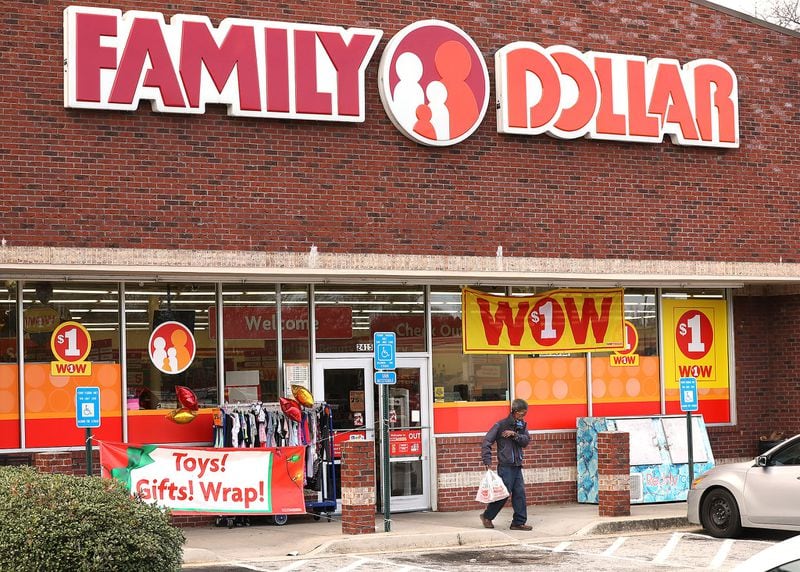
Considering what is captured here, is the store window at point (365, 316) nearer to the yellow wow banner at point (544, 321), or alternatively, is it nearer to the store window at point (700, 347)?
the yellow wow banner at point (544, 321)

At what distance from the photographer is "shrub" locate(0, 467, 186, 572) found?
30.4 feet

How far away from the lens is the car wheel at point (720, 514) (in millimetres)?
15992

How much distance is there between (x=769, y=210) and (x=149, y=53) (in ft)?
34.1

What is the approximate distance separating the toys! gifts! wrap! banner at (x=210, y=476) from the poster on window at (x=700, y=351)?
7095 mm

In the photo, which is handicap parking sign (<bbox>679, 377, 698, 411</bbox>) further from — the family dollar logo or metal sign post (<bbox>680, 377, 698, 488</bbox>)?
the family dollar logo

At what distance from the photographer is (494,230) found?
60.8ft

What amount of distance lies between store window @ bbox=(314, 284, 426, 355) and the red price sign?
3.31 metres

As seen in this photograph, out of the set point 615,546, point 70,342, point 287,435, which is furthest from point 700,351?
point 70,342

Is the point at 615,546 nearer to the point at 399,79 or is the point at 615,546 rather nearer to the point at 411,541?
the point at 411,541

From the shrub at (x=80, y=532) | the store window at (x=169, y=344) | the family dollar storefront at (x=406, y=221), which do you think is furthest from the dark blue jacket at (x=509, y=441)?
the shrub at (x=80, y=532)

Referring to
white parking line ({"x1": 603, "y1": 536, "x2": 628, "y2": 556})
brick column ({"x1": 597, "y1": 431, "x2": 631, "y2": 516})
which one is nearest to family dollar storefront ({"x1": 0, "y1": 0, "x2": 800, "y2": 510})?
brick column ({"x1": 597, "y1": 431, "x2": 631, "y2": 516})

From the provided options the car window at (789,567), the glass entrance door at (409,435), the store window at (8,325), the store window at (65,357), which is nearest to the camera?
the car window at (789,567)

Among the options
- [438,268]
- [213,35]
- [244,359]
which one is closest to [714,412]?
[438,268]

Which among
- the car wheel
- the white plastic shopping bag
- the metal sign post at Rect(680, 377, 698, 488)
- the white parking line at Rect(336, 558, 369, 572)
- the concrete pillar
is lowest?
the white parking line at Rect(336, 558, 369, 572)
